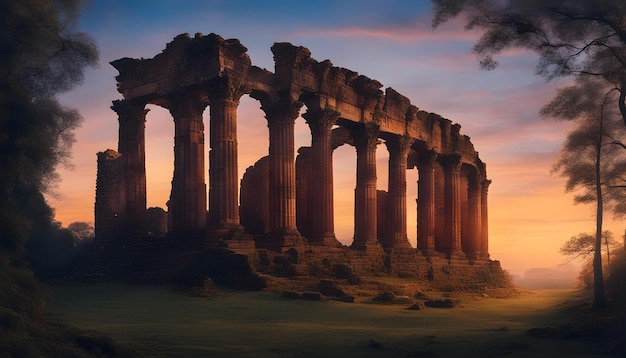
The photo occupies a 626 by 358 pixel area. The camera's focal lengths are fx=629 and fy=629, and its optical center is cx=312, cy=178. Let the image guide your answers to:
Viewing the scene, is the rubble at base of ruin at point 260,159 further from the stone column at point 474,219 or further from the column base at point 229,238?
the stone column at point 474,219

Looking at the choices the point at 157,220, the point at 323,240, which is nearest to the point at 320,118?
the point at 323,240

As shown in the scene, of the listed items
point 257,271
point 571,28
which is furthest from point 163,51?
point 571,28

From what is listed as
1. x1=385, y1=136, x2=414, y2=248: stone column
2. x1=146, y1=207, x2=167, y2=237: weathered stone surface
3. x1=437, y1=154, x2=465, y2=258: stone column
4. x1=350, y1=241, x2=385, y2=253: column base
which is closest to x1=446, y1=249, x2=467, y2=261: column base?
x1=437, y1=154, x2=465, y2=258: stone column

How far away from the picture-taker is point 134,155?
1318 inches

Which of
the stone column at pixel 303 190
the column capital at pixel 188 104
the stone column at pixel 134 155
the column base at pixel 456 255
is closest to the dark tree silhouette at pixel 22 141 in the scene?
the column capital at pixel 188 104

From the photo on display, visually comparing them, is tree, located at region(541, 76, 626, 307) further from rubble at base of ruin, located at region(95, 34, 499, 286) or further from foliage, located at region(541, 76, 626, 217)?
rubble at base of ruin, located at region(95, 34, 499, 286)

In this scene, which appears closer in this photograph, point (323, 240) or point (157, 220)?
point (323, 240)

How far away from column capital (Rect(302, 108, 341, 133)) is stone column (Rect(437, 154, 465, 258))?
52.6 ft

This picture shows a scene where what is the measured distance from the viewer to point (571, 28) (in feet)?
61.9

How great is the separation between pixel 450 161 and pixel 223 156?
23.5 m

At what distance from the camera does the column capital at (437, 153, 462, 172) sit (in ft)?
154

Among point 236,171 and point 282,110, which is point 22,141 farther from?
point 282,110

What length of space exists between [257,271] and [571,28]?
14.9 meters

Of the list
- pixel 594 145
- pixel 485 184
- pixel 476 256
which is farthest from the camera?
pixel 485 184
